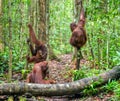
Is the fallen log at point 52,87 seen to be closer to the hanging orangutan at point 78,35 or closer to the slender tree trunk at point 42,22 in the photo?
the hanging orangutan at point 78,35

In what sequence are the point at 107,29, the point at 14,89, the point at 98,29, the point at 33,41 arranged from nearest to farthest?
the point at 14,89 < the point at 33,41 < the point at 107,29 < the point at 98,29

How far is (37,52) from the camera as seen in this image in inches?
364

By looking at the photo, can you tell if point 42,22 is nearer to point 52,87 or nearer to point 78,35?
point 78,35

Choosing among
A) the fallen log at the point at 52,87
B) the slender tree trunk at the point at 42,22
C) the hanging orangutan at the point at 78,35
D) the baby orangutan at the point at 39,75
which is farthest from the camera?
the slender tree trunk at the point at 42,22

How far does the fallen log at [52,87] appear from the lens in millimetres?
6660

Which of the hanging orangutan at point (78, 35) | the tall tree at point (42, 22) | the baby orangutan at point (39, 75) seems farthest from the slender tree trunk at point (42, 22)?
the baby orangutan at point (39, 75)

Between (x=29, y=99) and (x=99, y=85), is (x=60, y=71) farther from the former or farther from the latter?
(x=29, y=99)

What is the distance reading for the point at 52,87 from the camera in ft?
23.6

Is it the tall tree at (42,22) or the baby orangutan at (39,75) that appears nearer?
the baby orangutan at (39,75)

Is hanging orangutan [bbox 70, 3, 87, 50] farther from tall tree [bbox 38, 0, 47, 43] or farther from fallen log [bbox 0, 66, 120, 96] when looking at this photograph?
fallen log [bbox 0, 66, 120, 96]

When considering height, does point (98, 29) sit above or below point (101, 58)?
above

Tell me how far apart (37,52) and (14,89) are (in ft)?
9.05

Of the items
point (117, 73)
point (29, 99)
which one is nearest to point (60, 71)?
point (117, 73)

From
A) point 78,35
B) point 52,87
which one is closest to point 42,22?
point 78,35
